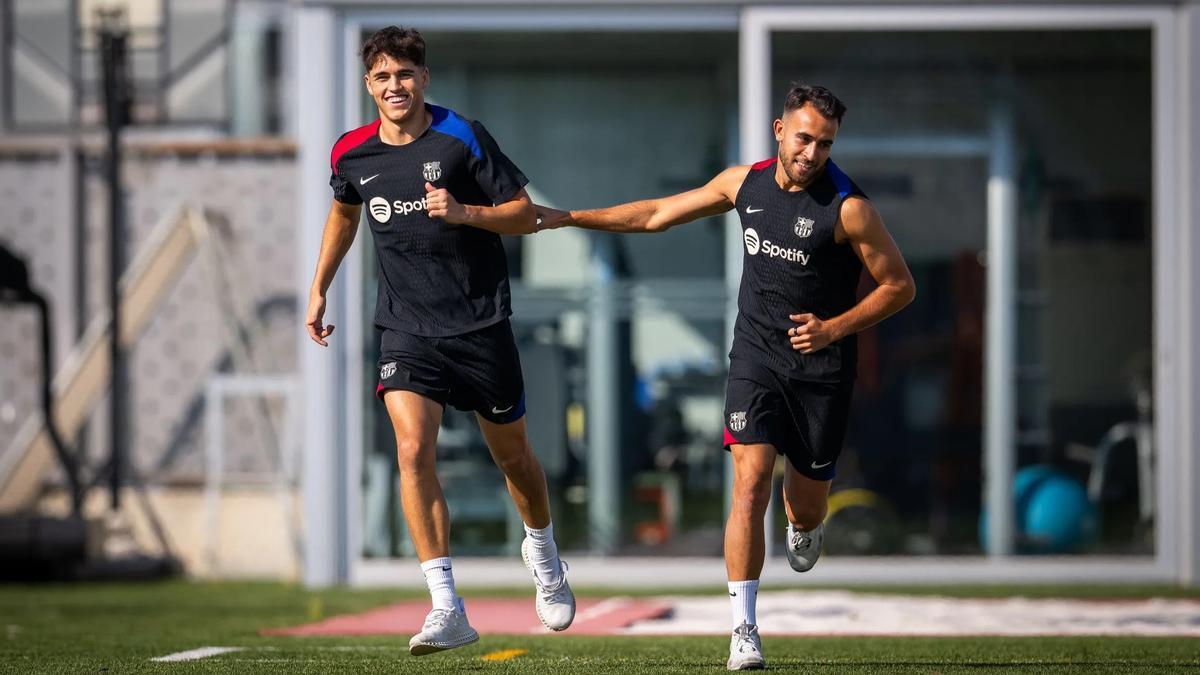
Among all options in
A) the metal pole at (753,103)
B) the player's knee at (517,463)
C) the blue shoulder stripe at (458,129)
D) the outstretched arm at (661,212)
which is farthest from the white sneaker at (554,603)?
the metal pole at (753,103)

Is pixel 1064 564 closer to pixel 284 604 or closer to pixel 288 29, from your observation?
pixel 284 604

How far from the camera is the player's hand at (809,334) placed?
17.8 ft

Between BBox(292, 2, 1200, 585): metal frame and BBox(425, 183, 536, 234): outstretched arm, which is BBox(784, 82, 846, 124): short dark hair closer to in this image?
BBox(425, 183, 536, 234): outstretched arm

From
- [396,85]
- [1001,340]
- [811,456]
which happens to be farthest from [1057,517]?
[396,85]

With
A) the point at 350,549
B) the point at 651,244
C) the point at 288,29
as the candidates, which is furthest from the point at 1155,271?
the point at 288,29

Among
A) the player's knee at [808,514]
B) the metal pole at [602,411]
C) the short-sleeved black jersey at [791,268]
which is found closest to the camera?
the short-sleeved black jersey at [791,268]

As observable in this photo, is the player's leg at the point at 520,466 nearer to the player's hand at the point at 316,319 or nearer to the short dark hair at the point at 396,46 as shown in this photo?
Result: the player's hand at the point at 316,319

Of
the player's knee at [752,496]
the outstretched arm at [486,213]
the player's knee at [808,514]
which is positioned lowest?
the player's knee at [808,514]

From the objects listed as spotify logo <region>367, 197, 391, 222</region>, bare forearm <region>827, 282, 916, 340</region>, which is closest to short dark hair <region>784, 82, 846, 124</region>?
bare forearm <region>827, 282, 916, 340</region>

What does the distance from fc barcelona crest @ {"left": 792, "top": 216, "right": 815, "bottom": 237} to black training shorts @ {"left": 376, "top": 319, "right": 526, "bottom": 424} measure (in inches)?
36.5

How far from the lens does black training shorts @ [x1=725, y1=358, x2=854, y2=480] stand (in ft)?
18.1

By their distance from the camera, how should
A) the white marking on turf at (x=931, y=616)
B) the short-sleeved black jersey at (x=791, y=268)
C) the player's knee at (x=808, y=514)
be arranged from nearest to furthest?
the short-sleeved black jersey at (x=791, y=268) → the player's knee at (x=808, y=514) → the white marking on turf at (x=931, y=616)

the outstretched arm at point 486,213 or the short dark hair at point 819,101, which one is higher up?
the short dark hair at point 819,101

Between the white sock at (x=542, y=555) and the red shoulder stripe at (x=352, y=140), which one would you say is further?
the white sock at (x=542, y=555)
